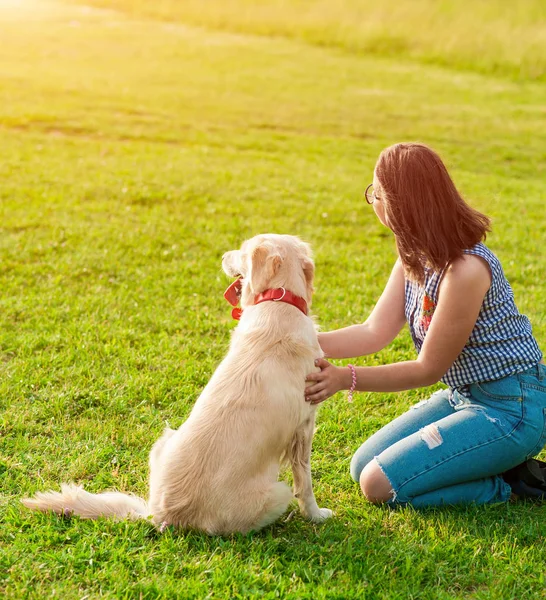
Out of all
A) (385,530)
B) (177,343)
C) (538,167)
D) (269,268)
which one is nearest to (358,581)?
(385,530)

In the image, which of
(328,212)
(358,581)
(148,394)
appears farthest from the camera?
(328,212)

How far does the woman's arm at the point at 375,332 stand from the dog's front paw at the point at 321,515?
0.94 m

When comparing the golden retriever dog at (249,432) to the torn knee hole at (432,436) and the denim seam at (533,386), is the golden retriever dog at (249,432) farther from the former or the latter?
the denim seam at (533,386)

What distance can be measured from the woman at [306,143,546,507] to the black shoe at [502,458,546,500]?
3.0 inches

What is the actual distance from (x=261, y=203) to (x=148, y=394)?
16.0ft

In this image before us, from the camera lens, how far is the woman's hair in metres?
3.52

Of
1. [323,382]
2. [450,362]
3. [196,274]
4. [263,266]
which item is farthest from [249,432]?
[196,274]

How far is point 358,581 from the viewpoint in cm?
305

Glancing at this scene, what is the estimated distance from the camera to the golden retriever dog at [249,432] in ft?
10.4

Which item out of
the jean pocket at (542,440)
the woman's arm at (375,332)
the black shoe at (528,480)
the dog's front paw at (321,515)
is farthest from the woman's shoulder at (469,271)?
the dog's front paw at (321,515)

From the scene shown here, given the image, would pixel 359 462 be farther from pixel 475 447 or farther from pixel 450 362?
pixel 450 362

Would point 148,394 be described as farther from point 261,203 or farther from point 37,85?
point 37,85

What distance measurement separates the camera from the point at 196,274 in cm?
683

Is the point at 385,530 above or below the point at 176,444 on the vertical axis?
below
